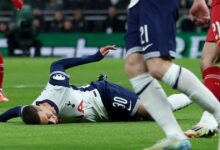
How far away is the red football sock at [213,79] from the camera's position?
321 inches

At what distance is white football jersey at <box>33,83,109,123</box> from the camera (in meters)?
8.96

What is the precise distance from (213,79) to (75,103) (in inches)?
63.0

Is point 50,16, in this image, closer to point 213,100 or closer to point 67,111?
point 67,111

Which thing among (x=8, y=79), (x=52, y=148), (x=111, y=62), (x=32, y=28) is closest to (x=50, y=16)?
(x=32, y=28)

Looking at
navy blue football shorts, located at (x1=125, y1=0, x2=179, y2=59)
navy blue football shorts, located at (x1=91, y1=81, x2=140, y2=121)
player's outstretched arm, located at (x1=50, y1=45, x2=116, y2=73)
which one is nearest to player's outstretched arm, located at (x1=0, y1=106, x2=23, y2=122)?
player's outstretched arm, located at (x1=50, y1=45, x2=116, y2=73)


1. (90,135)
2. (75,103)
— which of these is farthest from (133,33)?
(75,103)

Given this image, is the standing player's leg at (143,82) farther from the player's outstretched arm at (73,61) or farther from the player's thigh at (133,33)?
the player's outstretched arm at (73,61)

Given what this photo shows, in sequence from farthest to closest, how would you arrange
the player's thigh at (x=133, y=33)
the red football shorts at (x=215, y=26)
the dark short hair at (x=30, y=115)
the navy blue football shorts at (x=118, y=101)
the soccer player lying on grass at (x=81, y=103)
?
the navy blue football shorts at (x=118, y=101), the soccer player lying on grass at (x=81, y=103), the dark short hair at (x=30, y=115), the red football shorts at (x=215, y=26), the player's thigh at (x=133, y=33)

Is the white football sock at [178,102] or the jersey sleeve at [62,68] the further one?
the jersey sleeve at [62,68]

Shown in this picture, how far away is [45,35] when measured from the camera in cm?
2772

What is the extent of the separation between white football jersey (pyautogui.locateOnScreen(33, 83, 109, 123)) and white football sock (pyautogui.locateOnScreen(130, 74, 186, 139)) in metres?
2.29

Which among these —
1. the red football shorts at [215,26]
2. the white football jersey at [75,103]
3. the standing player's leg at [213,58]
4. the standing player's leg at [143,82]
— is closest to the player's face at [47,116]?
the white football jersey at [75,103]

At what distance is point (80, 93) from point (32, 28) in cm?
1886

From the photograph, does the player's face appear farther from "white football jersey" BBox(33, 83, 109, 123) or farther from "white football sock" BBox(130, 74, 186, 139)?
"white football sock" BBox(130, 74, 186, 139)
